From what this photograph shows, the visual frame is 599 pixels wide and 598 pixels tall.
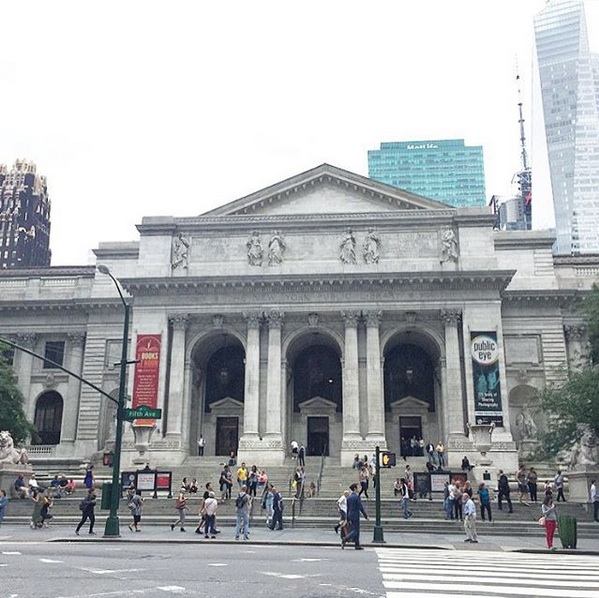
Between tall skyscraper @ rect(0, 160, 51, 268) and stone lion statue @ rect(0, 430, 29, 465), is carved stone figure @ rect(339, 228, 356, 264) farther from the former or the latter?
tall skyscraper @ rect(0, 160, 51, 268)

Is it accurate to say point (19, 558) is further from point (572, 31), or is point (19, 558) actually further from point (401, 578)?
point (572, 31)

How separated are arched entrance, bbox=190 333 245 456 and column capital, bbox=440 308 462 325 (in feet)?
50.4

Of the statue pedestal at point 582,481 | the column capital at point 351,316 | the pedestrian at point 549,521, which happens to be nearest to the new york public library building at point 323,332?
the column capital at point 351,316

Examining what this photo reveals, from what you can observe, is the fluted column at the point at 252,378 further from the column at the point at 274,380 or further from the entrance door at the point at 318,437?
the entrance door at the point at 318,437

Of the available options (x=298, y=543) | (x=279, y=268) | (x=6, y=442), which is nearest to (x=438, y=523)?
(x=298, y=543)

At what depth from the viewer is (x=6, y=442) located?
118ft

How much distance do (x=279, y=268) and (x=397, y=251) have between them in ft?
27.9

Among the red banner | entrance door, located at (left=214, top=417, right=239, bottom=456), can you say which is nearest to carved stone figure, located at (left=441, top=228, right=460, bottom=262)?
entrance door, located at (left=214, top=417, right=239, bottom=456)

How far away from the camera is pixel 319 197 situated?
175 feet

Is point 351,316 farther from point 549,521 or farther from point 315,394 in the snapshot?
point 549,521

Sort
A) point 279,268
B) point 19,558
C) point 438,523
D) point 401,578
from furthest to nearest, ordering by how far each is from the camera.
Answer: point 279,268 → point 438,523 → point 19,558 → point 401,578

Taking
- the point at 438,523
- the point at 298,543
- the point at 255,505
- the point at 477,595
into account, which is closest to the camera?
the point at 477,595

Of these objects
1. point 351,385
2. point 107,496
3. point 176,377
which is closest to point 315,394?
point 351,385

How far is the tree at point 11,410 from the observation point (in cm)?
4634
